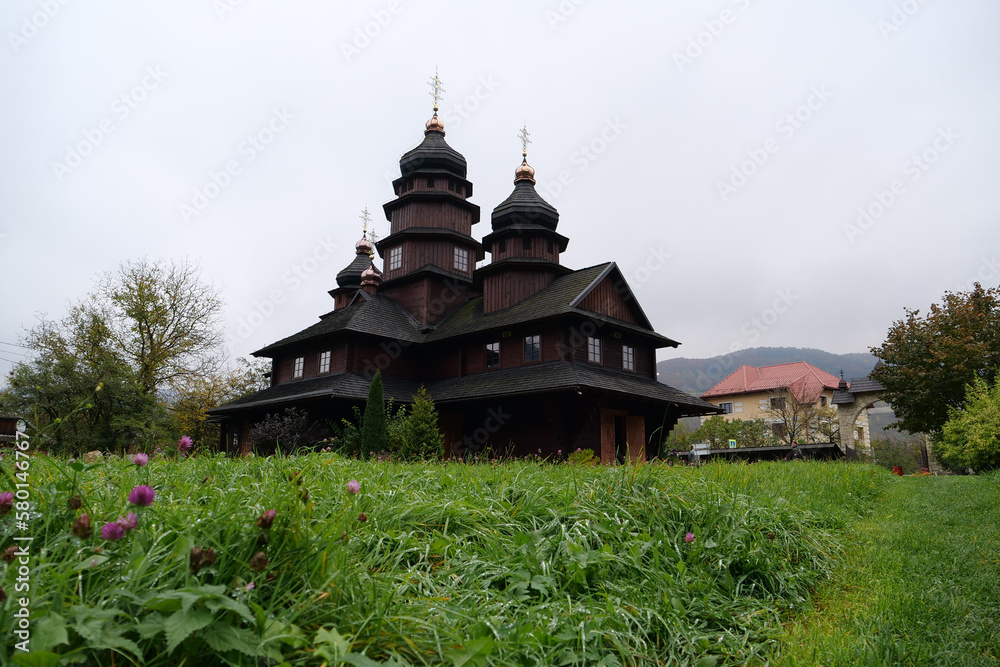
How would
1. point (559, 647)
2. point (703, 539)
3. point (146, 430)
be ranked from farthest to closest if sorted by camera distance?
point (146, 430) < point (703, 539) < point (559, 647)

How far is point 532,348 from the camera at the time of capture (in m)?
19.0

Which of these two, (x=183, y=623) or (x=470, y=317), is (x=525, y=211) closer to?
(x=470, y=317)

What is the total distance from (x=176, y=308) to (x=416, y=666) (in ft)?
104

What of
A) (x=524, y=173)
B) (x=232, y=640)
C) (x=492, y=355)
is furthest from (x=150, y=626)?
(x=524, y=173)

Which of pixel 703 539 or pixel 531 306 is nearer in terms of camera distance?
pixel 703 539

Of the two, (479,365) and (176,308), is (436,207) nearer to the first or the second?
(479,365)

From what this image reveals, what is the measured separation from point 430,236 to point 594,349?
31.1ft

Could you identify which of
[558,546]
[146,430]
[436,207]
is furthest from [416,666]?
[436,207]

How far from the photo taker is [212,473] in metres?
4.70

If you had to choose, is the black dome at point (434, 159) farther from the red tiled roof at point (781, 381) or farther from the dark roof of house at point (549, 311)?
the red tiled roof at point (781, 381)

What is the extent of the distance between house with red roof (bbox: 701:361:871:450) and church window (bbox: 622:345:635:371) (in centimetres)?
2651

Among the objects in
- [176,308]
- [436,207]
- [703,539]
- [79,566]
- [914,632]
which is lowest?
[914,632]

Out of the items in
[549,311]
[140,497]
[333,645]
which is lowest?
[333,645]

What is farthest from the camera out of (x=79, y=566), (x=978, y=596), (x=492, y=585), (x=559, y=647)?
(x=978, y=596)
